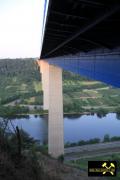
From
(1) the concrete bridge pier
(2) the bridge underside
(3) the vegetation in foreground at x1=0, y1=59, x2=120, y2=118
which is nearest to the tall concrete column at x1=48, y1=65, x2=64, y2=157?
(1) the concrete bridge pier

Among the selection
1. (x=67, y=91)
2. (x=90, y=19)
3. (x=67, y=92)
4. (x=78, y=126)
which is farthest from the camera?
(x=67, y=91)

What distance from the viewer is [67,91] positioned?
2557 inches

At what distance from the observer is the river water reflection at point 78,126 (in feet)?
106

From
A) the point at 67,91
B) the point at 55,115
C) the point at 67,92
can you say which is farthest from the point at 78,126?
the point at 67,91

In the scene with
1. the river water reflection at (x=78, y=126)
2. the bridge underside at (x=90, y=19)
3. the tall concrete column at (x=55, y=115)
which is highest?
the bridge underside at (x=90, y=19)

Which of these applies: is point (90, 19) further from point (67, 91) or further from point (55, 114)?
point (67, 91)

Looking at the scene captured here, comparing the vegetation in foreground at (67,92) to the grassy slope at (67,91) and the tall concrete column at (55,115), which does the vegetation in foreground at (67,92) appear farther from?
the tall concrete column at (55,115)

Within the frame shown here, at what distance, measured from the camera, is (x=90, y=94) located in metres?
66.2

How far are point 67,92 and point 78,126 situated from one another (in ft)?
85.8

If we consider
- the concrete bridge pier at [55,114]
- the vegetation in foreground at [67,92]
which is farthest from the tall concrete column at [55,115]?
the vegetation in foreground at [67,92]

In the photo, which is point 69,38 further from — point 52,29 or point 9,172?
point 9,172

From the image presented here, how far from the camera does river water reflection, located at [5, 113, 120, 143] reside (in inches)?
1277

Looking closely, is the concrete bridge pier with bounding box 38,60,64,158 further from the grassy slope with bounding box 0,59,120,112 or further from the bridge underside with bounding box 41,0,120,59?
the grassy slope with bounding box 0,59,120,112

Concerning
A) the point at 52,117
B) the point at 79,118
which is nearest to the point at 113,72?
the point at 52,117
